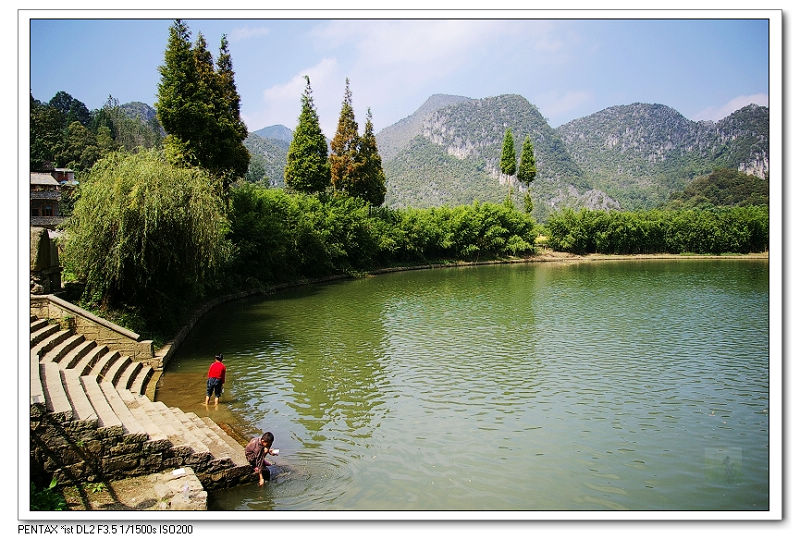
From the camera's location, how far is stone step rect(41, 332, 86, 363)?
1210 cm

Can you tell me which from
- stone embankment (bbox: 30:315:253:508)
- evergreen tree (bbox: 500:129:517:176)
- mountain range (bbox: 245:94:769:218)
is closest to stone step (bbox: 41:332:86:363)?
stone embankment (bbox: 30:315:253:508)

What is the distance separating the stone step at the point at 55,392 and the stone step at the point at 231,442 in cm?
237

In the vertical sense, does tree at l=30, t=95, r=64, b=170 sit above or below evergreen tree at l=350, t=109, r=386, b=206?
above

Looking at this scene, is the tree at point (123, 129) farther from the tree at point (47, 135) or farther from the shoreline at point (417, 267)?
the shoreline at point (417, 267)

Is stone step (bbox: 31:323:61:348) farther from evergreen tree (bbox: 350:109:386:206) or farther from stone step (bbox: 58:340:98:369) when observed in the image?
evergreen tree (bbox: 350:109:386:206)

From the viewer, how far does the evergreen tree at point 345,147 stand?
46.5 metres

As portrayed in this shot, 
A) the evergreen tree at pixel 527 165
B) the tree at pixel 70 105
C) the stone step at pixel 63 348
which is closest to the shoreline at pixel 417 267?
the stone step at pixel 63 348

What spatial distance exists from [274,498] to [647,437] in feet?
22.3

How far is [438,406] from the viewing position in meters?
12.7

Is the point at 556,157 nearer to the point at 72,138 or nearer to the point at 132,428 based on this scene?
the point at 72,138

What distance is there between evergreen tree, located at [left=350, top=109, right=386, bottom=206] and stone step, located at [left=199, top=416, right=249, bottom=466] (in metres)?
37.3

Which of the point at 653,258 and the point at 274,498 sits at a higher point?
the point at 653,258

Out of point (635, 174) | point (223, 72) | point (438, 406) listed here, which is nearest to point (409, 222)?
point (223, 72)
